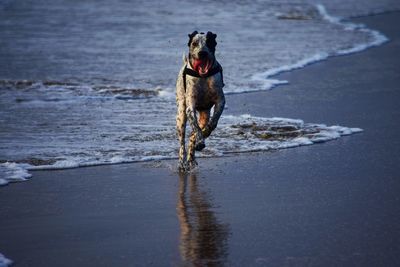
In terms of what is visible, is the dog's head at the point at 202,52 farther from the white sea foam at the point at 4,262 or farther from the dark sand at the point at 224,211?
the white sea foam at the point at 4,262

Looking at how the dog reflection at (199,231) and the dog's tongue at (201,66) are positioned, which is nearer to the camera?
the dog reflection at (199,231)

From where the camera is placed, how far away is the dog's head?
9.90m

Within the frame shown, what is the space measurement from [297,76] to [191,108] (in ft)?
26.0

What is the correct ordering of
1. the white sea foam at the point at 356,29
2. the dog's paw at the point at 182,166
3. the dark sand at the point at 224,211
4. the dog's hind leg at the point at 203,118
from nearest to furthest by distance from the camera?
the dark sand at the point at 224,211, the dog's paw at the point at 182,166, the dog's hind leg at the point at 203,118, the white sea foam at the point at 356,29

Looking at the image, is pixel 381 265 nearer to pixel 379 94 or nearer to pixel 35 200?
pixel 35 200

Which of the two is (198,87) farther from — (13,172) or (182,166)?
(13,172)

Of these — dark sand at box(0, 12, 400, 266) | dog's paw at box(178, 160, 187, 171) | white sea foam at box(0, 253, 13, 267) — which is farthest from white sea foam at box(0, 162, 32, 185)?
Answer: white sea foam at box(0, 253, 13, 267)

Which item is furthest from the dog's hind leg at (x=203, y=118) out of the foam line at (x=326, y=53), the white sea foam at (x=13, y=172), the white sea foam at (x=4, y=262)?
the foam line at (x=326, y=53)

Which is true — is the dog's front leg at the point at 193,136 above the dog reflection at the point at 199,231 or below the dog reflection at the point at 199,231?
above

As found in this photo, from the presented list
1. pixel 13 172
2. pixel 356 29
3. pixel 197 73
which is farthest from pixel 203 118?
pixel 356 29

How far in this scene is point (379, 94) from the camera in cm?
1491

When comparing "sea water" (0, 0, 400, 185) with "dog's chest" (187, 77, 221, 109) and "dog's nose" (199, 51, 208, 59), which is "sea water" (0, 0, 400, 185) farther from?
"dog's nose" (199, 51, 208, 59)

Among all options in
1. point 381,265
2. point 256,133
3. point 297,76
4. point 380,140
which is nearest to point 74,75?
point 297,76

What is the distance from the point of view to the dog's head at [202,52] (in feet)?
32.5
